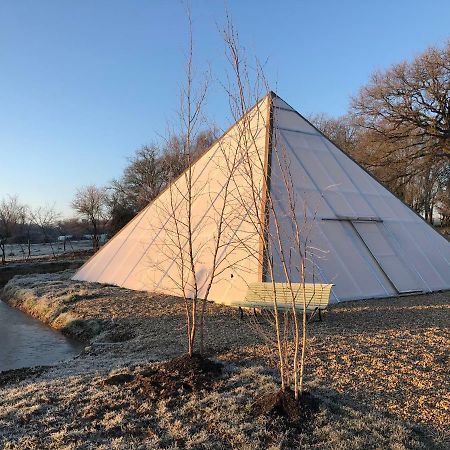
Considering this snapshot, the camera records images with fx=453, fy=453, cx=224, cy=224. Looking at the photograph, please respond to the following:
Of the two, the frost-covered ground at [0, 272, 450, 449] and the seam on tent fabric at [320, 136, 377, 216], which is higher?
the seam on tent fabric at [320, 136, 377, 216]

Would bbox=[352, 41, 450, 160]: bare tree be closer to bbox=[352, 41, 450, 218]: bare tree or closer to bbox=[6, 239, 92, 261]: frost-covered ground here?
bbox=[352, 41, 450, 218]: bare tree

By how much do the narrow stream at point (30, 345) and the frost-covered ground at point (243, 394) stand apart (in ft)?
2.18

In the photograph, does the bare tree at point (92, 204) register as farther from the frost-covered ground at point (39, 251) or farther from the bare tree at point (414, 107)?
the bare tree at point (414, 107)

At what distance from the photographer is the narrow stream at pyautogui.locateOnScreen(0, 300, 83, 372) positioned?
22.8 feet

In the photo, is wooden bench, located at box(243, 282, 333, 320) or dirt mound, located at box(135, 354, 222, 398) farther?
wooden bench, located at box(243, 282, 333, 320)

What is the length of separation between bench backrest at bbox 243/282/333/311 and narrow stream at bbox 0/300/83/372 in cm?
305

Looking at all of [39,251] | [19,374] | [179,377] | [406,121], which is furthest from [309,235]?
[39,251]

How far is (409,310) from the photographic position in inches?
317

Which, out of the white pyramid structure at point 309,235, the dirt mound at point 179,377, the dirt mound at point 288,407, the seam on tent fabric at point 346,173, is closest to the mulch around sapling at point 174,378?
the dirt mound at point 179,377

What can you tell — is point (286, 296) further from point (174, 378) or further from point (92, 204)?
point (92, 204)

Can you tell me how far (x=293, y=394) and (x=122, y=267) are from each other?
9507mm

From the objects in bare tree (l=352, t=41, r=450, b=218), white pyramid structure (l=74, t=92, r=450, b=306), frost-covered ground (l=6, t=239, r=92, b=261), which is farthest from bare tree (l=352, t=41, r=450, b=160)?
frost-covered ground (l=6, t=239, r=92, b=261)

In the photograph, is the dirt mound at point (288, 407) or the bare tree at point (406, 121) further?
the bare tree at point (406, 121)

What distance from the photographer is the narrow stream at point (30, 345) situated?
6.95m
